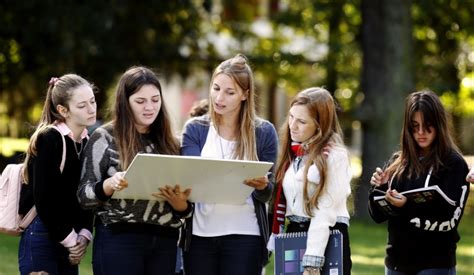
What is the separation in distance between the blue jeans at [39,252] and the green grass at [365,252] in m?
3.75

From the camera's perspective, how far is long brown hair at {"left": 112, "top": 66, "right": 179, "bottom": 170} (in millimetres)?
5270

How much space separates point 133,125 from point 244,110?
2.03 ft

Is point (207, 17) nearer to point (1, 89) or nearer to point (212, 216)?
point (1, 89)

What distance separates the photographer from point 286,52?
2180 cm

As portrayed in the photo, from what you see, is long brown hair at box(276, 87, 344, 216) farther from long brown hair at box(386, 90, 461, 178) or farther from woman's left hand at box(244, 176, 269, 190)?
long brown hair at box(386, 90, 461, 178)

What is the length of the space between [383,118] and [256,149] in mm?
11267

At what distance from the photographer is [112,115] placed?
5.40m

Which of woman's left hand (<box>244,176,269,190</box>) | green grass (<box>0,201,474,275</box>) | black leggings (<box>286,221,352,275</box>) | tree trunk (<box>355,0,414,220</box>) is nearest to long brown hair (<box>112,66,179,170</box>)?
woman's left hand (<box>244,176,269,190</box>)

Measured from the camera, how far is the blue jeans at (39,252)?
532 cm

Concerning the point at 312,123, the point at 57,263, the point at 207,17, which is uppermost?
the point at 207,17

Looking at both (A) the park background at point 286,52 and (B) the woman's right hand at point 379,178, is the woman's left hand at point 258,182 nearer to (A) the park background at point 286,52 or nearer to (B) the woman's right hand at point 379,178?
(B) the woman's right hand at point 379,178

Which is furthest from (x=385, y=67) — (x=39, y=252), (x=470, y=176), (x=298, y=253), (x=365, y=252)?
(x=39, y=252)

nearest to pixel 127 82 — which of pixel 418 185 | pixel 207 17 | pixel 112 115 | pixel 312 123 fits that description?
pixel 112 115

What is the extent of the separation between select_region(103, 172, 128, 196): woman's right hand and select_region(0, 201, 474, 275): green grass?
4.24 metres
